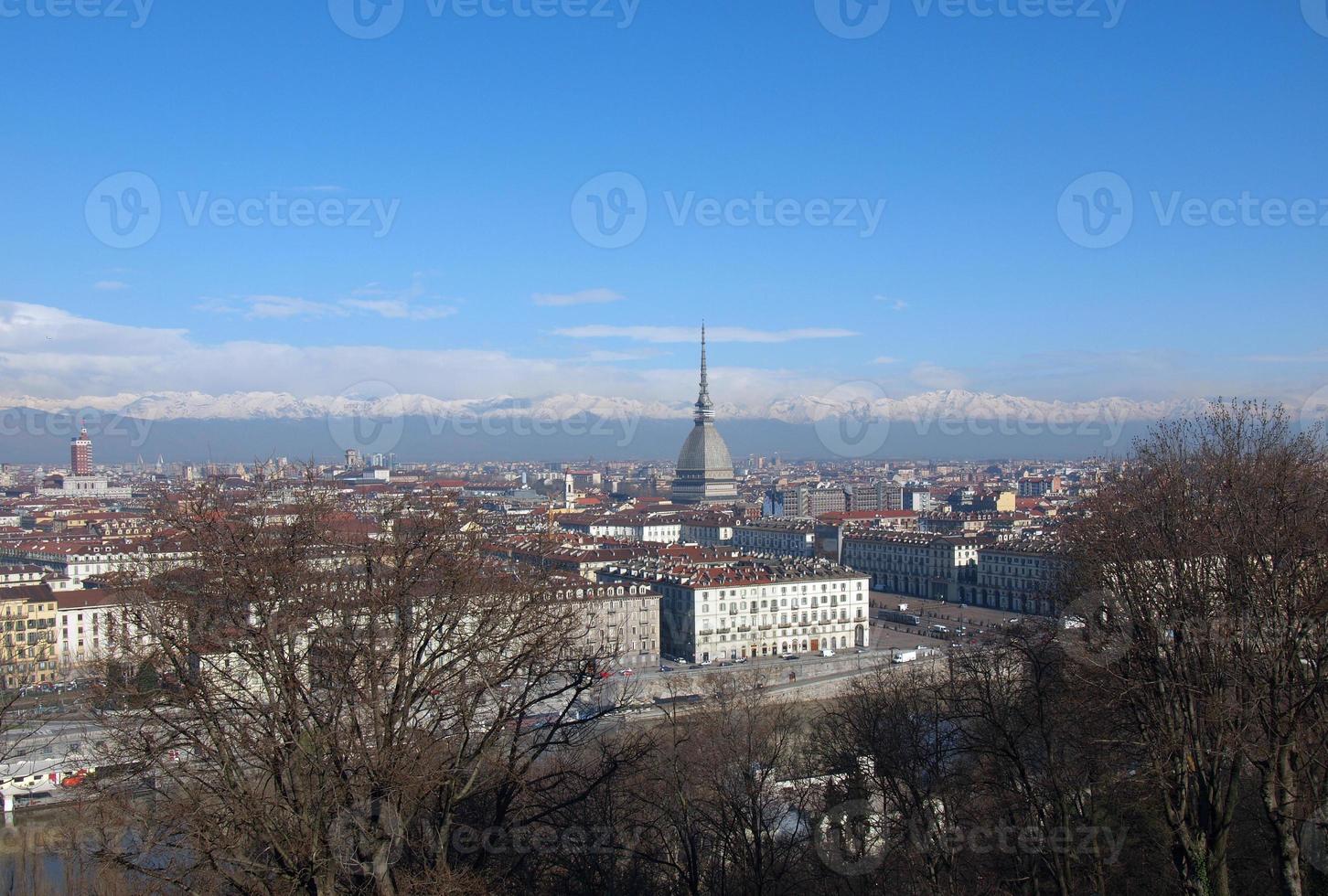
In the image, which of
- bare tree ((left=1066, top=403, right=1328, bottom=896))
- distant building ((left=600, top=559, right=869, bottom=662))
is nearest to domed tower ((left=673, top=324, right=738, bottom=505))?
distant building ((left=600, top=559, right=869, bottom=662))

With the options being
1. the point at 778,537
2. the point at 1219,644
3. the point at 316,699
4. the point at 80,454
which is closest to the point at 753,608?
the point at 778,537

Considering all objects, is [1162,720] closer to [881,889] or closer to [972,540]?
[881,889]

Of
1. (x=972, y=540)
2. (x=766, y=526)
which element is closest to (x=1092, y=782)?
(x=972, y=540)

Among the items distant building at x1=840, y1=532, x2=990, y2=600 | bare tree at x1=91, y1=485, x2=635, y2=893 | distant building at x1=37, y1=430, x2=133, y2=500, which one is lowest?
distant building at x1=840, y1=532, x2=990, y2=600

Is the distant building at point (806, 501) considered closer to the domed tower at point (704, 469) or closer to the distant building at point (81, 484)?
the domed tower at point (704, 469)

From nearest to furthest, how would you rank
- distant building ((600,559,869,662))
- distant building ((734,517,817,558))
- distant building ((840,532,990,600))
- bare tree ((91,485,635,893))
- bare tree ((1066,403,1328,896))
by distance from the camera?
bare tree ((91,485,635,893)) → bare tree ((1066,403,1328,896)) → distant building ((600,559,869,662)) → distant building ((840,532,990,600)) → distant building ((734,517,817,558))

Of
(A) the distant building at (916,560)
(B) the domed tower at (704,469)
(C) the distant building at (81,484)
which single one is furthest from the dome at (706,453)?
(C) the distant building at (81,484)

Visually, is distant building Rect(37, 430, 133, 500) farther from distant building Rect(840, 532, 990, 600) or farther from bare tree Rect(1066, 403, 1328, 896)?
bare tree Rect(1066, 403, 1328, 896)

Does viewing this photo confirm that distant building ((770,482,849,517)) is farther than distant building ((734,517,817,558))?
Yes
